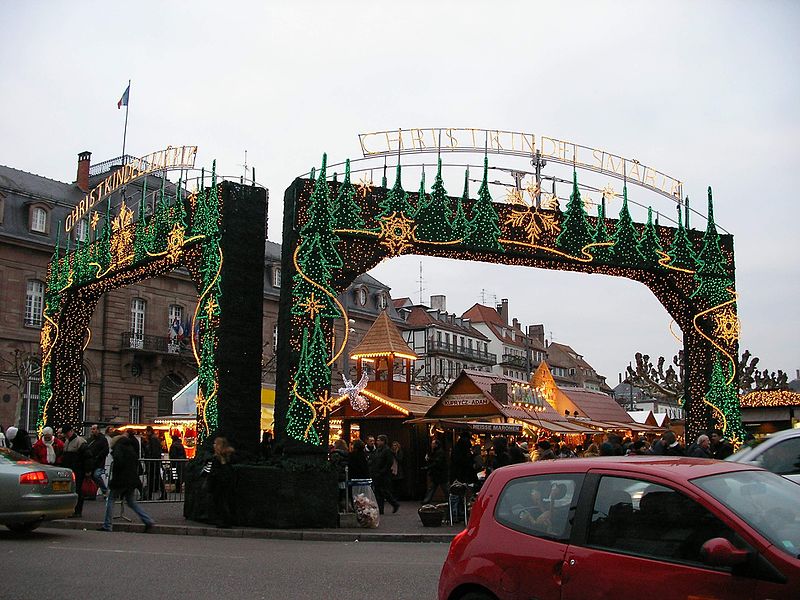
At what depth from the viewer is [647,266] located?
66.5 ft

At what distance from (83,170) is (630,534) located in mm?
48767

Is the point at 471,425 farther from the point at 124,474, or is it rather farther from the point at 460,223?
the point at 124,474

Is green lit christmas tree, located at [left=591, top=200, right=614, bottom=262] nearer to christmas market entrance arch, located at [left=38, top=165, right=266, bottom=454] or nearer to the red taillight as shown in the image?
christmas market entrance arch, located at [left=38, top=165, right=266, bottom=454]

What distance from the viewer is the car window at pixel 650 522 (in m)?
5.05

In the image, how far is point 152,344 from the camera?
49.5 m

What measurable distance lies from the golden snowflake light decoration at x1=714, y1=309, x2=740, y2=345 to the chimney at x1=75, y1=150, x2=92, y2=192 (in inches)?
1502

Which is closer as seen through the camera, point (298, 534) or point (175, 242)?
point (298, 534)

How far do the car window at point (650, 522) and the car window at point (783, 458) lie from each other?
4.96 m

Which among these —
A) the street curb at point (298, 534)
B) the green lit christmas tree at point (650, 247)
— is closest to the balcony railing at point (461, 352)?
the green lit christmas tree at point (650, 247)

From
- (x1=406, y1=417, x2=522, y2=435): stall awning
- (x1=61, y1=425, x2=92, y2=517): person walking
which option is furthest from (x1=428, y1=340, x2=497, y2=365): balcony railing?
(x1=61, y1=425, x2=92, y2=517): person walking

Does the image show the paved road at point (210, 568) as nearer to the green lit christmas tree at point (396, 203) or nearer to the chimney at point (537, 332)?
the green lit christmas tree at point (396, 203)

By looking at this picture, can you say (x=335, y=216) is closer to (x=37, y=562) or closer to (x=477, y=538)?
(x=37, y=562)

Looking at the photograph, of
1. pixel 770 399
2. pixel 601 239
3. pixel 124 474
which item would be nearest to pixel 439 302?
pixel 770 399

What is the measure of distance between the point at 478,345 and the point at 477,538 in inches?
3555
